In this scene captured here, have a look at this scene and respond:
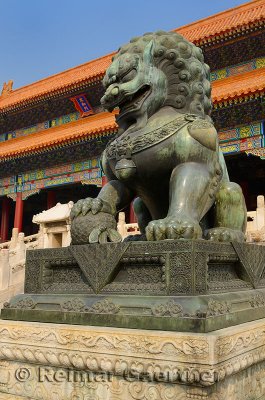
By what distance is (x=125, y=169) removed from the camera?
223 centimetres

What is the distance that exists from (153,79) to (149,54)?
0.46 feet

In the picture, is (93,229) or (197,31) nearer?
(93,229)

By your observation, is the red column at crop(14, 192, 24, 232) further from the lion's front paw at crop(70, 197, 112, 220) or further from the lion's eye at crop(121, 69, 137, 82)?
the lion's eye at crop(121, 69, 137, 82)

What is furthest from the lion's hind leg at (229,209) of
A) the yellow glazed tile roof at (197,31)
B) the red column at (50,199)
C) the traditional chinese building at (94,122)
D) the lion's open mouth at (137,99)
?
the red column at (50,199)

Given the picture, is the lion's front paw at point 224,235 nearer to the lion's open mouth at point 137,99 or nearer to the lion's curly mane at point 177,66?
the lion's curly mane at point 177,66

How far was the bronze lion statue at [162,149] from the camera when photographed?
7.03ft

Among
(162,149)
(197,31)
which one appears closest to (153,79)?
(162,149)

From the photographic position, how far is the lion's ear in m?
2.25

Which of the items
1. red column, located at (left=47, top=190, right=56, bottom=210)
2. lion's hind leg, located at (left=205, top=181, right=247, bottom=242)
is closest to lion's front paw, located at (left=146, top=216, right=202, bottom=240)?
lion's hind leg, located at (left=205, top=181, right=247, bottom=242)

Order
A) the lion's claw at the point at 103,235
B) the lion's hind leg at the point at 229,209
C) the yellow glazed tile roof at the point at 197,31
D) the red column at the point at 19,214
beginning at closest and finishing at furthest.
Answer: the lion's claw at the point at 103,235 → the lion's hind leg at the point at 229,209 → the yellow glazed tile roof at the point at 197,31 → the red column at the point at 19,214

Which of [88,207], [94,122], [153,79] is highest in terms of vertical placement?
[94,122]

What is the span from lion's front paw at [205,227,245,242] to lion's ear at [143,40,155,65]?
3.15 ft

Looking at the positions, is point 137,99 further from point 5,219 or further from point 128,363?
point 5,219

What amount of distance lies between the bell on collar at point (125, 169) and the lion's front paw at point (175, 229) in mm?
355
